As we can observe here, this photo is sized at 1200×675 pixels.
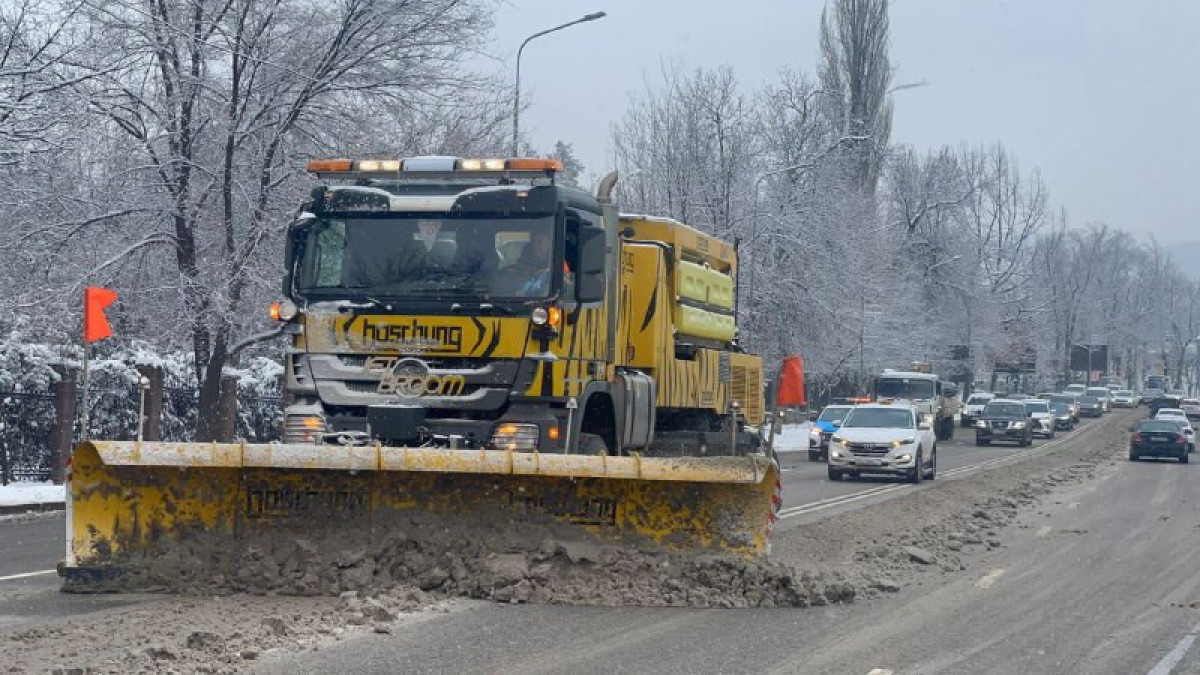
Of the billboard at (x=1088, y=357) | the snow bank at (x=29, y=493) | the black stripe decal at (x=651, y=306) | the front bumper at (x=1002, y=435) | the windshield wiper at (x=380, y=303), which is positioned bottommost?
the snow bank at (x=29, y=493)

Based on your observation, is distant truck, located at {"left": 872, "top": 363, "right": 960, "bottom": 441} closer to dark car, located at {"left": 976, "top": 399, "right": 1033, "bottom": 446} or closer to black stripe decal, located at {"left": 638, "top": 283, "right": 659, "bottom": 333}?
dark car, located at {"left": 976, "top": 399, "right": 1033, "bottom": 446}

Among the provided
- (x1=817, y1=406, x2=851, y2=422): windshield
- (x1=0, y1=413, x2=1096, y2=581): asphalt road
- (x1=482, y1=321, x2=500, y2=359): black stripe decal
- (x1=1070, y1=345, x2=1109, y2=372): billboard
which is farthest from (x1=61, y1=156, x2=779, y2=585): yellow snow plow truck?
(x1=1070, y1=345, x2=1109, y2=372): billboard

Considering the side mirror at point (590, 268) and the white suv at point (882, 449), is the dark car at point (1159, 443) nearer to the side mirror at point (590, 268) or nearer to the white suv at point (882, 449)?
the white suv at point (882, 449)

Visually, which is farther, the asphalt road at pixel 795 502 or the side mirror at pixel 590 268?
the asphalt road at pixel 795 502

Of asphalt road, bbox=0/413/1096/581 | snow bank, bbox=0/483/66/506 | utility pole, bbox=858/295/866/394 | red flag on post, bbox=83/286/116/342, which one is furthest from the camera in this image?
utility pole, bbox=858/295/866/394

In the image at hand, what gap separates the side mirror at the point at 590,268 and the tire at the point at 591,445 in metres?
1.20

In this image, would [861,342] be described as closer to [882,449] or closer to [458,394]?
[882,449]

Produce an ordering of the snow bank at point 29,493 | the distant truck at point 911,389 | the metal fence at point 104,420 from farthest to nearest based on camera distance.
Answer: the distant truck at point 911,389, the metal fence at point 104,420, the snow bank at point 29,493

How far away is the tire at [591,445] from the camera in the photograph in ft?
39.9

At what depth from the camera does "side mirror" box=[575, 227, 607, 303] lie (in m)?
11.8

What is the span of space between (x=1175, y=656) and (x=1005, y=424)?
4376cm

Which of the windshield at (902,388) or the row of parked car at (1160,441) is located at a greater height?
the windshield at (902,388)

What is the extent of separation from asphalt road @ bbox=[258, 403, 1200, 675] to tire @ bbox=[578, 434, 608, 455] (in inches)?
98.5

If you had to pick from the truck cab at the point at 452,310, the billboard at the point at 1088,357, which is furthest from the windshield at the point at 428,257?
the billboard at the point at 1088,357
